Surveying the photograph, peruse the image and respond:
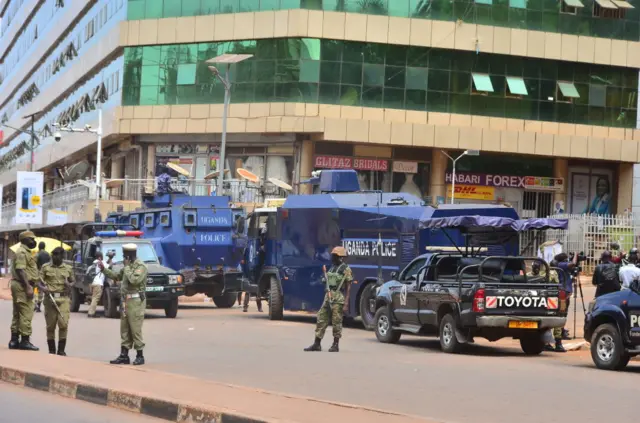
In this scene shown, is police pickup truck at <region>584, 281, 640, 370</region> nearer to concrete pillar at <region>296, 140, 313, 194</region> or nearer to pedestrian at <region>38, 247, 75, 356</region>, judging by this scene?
pedestrian at <region>38, 247, 75, 356</region>

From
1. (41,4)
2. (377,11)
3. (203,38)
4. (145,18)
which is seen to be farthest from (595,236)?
(41,4)

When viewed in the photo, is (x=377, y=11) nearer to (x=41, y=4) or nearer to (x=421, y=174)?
(x=421, y=174)

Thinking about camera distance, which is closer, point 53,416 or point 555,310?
point 53,416

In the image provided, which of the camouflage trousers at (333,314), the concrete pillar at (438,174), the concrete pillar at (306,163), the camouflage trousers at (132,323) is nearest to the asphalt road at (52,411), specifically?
the camouflage trousers at (132,323)

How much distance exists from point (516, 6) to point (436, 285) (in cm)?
3309

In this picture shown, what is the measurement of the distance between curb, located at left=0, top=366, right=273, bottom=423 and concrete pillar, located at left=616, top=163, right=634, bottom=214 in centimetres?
4334

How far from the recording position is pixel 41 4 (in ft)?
271

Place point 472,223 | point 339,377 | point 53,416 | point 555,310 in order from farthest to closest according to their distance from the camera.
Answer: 1. point 472,223
2. point 555,310
3. point 339,377
4. point 53,416

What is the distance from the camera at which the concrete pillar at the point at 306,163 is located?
49562 mm

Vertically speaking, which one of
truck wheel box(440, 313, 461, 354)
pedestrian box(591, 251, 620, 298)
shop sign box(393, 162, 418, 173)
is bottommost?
truck wheel box(440, 313, 461, 354)

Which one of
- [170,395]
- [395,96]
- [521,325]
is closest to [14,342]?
[170,395]

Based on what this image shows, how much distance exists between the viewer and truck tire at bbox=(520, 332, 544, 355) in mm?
20250

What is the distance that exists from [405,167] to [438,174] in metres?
1.48

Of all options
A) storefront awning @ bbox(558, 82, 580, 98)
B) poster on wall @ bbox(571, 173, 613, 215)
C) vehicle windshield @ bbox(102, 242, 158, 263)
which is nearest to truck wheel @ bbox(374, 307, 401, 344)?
vehicle windshield @ bbox(102, 242, 158, 263)
